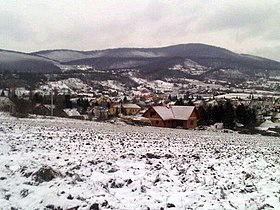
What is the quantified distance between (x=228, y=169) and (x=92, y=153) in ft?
19.3

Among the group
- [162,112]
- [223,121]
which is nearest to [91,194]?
[223,121]

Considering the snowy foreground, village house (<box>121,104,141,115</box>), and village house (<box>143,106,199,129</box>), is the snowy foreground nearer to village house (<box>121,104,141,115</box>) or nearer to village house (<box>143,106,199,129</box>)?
village house (<box>143,106,199,129</box>)

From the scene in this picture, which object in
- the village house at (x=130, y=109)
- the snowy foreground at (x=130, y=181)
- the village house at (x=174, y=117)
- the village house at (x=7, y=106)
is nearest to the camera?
the snowy foreground at (x=130, y=181)

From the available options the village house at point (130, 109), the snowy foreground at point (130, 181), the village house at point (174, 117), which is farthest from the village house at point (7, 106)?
the village house at point (130, 109)

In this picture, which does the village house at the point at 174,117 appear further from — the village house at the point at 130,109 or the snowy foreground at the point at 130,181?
the snowy foreground at the point at 130,181

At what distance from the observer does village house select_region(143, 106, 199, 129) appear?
238 ft

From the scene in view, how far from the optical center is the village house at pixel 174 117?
2852 inches

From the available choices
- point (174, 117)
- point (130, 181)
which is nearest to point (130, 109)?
point (174, 117)

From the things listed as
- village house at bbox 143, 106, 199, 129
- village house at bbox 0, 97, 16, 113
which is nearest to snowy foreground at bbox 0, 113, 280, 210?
village house at bbox 0, 97, 16, 113

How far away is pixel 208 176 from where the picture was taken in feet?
37.6

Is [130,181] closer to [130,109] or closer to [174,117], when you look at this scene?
[174,117]

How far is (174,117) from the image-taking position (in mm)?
74562

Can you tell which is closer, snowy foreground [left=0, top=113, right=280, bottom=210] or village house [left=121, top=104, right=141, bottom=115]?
snowy foreground [left=0, top=113, right=280, bottom=210]

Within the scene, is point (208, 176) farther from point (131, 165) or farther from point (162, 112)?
point (162, 112)
